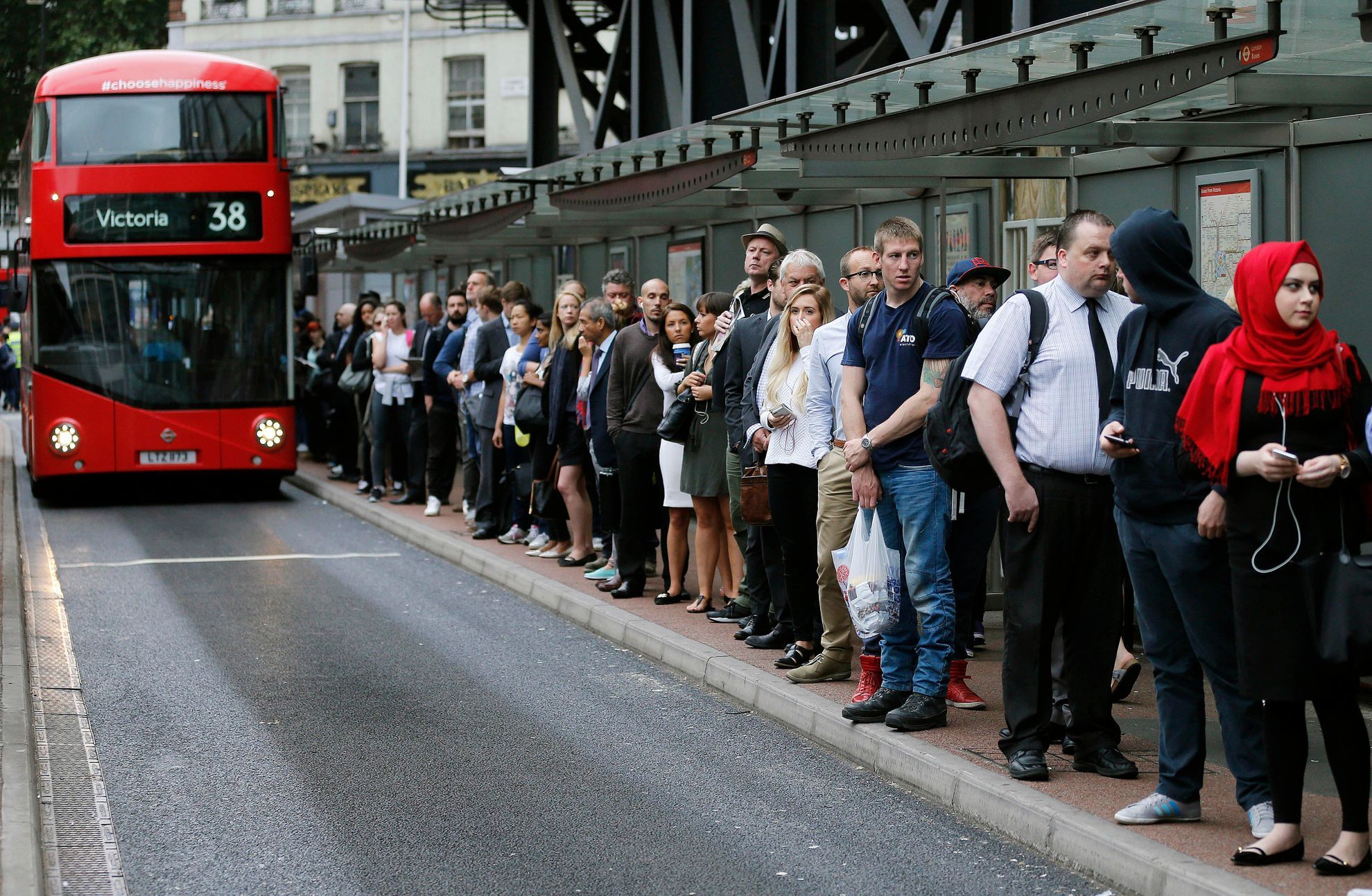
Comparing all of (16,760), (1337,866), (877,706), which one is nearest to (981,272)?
(877,706)

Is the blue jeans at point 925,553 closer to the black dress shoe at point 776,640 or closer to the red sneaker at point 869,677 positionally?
the red sneaker at point 869,677

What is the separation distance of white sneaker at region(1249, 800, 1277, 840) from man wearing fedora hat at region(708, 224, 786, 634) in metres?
3.98

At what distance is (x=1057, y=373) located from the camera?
20.0 ft

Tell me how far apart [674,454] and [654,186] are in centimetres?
225

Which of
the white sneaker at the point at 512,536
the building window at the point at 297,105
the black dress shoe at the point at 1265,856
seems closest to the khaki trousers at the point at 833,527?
the black dress shoe at the point at 1265,856

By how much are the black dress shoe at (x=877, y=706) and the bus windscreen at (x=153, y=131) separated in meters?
12.4

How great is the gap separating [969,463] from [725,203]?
756cm

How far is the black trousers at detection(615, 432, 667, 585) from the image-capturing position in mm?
10930

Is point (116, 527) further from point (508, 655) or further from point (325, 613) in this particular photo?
point (508, 655)

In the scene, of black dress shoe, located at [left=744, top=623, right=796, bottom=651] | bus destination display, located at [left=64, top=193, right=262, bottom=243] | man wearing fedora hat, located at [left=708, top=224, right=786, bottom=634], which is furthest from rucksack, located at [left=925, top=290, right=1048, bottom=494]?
bus destination display, located at [left=64, top=193, right=262, bottom=243]

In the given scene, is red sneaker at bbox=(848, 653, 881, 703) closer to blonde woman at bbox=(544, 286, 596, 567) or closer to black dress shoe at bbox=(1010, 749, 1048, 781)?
black dress shoe at bbox=(1010, 749, 1048, 781)

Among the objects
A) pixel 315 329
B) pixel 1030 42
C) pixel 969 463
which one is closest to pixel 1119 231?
pixel 969 463

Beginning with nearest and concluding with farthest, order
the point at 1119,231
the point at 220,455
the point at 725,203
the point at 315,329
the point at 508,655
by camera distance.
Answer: the point at 1119,231 → the point at 508,655 → the point at 725,203 → the point at 220,455 → the point at 315,329

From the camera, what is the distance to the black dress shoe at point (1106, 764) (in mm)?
6172
